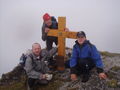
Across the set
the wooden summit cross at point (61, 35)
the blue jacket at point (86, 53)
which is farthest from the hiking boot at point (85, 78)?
the wooden summit cross at point (61, 35)

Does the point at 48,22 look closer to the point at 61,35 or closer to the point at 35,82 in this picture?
the point at 61,35

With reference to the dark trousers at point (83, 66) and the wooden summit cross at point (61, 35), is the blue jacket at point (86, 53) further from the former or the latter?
the wooden summit cross at point (61, 35)

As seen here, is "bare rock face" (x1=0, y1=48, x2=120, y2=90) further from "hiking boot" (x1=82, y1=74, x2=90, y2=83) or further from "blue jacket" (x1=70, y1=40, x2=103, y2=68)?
"blue jacket" (x1=70, y1=40, x2=103, y2=68)

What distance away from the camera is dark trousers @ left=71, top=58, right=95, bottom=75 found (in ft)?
30.6

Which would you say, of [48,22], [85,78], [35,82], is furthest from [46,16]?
[85,78]

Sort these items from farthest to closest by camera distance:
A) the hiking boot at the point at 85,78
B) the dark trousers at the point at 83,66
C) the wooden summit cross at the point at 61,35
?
the wooden summit cross at the point at 61,35 < the hiking boot at the point at 85,78 < the dark trousers at the point at 83,66

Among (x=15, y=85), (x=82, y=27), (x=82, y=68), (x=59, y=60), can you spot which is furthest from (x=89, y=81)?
(x=82, y=27)

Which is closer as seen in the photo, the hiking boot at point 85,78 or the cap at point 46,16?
the hiking boot at point 85,78

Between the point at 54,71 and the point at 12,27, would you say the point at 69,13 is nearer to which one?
the point at 12,27

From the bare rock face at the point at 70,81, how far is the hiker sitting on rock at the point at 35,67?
1.47ft

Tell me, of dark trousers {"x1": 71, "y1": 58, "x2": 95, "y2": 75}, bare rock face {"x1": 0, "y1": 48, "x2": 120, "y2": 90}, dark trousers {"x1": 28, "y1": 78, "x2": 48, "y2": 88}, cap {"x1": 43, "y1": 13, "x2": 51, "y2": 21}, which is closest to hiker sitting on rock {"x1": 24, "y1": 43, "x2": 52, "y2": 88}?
dark trousers {"x1": 28, "y1": 78, "x2": 48, "y2": 88}

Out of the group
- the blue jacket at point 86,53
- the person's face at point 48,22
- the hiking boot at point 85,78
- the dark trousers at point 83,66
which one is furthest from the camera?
the person's face at point 48,22

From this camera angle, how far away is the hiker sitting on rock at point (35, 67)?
30.7 feet

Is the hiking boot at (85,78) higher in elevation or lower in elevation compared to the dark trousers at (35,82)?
higher
